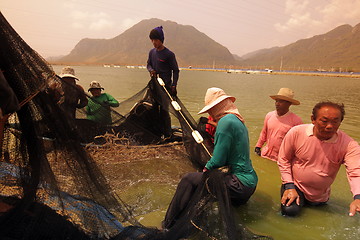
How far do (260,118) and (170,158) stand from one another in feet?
19.4

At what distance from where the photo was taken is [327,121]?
95.6 inches

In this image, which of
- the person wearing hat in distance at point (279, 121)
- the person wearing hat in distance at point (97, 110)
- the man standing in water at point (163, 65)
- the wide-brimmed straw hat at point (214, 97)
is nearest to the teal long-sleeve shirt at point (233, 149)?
the wide-brimmed straw hat at point (214, 97)

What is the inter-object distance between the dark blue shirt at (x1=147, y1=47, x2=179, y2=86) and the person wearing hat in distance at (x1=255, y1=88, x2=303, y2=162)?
1978mm

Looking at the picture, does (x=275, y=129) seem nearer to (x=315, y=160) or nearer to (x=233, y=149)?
(x=315, y=160)

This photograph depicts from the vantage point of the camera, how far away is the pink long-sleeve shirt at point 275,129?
421 cm

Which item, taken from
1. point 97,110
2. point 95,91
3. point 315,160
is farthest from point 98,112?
point 315,160

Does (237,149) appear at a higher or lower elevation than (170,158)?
higher

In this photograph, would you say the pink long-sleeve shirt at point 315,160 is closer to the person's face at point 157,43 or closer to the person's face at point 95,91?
the person's face at point 157,43

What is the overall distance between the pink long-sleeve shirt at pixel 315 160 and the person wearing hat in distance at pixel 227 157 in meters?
0.64

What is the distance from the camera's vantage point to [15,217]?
180cm

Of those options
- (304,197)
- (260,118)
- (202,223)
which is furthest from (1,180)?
(260,118)

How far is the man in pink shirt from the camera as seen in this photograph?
2.44 m

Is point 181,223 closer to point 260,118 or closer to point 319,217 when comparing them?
point 319,217

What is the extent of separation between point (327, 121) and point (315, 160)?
0.53 metres
